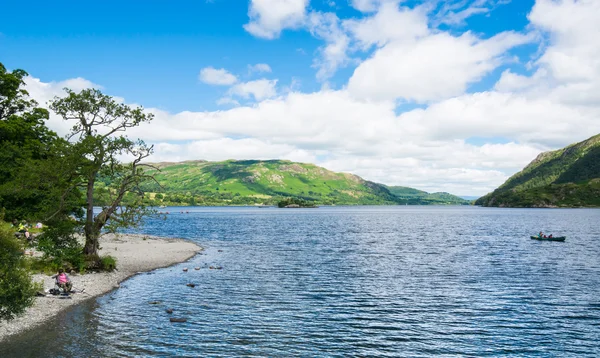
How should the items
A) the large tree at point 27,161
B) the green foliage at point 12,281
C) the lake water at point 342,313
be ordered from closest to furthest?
the green foliage at point 12,281 → the lake water at point 342,313 → the large tree at point 27,161

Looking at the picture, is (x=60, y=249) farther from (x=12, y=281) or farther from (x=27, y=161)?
(x=12, y=281)

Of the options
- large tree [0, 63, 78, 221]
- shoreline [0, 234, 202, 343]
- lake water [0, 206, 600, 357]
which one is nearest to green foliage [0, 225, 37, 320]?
lake water [0, 206, 600, 357]

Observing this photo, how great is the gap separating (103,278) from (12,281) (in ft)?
95.9

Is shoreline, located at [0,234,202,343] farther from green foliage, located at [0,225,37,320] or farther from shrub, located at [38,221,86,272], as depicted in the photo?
green foliage, located at [0,225,37,320]

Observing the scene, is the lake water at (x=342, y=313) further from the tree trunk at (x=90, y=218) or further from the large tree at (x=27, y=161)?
the large tree at (x=27, y=161)

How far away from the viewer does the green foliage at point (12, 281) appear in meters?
26.1

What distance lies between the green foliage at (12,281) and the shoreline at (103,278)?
3919mm

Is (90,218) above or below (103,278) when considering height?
above

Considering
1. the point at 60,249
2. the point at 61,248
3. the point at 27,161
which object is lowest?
the point at 60,249

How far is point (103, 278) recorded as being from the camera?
176 feet

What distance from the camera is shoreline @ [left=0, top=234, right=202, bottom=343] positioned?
3416 centimetres

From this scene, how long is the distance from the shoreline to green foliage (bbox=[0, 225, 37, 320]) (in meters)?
3.92

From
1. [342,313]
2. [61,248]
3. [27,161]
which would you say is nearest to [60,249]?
[61,248]

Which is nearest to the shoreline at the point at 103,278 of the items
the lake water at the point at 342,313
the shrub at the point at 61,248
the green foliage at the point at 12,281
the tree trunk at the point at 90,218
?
the lake water at the point at 342,313
